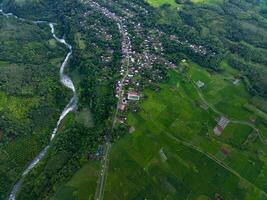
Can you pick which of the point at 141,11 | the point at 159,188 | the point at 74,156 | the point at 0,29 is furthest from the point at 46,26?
the point at 159,188

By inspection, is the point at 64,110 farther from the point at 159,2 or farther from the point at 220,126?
the point at 159,2

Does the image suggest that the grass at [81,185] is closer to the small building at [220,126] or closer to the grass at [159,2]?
the small building at [220,126]

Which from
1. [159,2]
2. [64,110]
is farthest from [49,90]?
[159,2]

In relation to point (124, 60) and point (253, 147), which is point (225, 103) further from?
point (124, 60)

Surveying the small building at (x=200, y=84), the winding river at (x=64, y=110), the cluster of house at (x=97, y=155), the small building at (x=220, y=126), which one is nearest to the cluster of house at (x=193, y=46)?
the small building at (x=200, y=84)

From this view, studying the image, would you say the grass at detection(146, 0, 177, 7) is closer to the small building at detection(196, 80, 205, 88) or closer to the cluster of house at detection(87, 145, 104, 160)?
the small building at detection(196, 80, 205, 88)

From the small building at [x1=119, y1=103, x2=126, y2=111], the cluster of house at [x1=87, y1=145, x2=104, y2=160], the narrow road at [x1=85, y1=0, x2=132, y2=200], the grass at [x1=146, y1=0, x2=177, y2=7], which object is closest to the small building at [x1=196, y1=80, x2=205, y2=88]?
the narrow road at [x1=85, y1=0, x2=132, y2=200]
